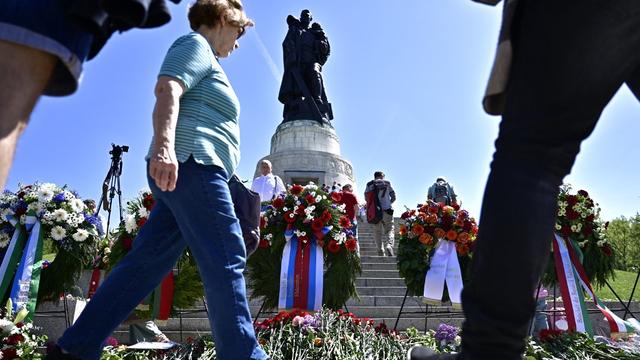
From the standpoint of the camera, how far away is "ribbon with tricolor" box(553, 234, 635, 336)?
480 centimetres

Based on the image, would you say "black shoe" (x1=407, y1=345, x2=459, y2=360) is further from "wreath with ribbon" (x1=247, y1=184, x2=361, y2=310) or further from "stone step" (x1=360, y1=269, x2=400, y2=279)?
"stone step" (x1=360, y1=269, x2=400, y2=279)

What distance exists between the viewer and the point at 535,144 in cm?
111

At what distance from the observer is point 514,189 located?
3.57 feet

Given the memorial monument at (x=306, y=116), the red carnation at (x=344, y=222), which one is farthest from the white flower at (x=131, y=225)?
the memorial monument at (x=306, y=116)

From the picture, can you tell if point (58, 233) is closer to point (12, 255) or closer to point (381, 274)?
point (12, 255)

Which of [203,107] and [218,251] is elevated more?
[203,107]

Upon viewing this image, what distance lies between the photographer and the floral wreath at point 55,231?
5.32m

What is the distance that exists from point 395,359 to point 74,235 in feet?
12.4

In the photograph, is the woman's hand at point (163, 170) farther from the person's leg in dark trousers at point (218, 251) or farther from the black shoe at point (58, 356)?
the black shoe at point (58, 356)

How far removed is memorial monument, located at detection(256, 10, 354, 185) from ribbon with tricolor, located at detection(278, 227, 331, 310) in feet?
52.6

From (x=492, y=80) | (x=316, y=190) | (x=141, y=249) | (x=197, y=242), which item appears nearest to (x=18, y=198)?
(x=316, y=190)

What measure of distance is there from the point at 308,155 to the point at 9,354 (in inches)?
755

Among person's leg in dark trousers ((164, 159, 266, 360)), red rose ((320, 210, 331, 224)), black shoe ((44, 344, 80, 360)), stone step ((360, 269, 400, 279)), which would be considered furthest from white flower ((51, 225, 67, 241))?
stone step ((360, 269, 400, 279))

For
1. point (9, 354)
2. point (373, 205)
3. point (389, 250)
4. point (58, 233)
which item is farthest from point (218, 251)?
point (389, 250)
